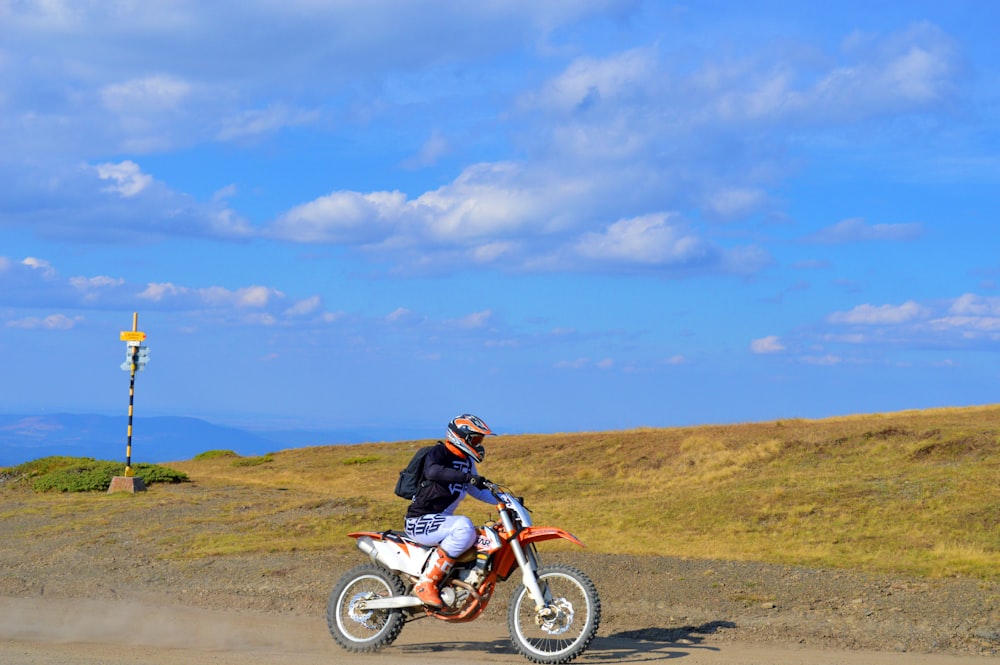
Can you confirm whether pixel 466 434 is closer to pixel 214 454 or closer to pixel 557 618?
pixel 557 618

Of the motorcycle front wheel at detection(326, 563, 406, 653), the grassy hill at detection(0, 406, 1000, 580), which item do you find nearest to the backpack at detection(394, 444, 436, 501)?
the motorcycle front wheel at detection(326, 563, 406, 653)

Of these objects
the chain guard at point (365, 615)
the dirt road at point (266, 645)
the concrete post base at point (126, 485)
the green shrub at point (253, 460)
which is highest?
the green shrub at point (253, 460)

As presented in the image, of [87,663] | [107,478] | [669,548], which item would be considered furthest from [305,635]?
[107,478]

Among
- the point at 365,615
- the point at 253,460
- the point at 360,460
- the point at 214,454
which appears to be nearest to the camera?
the point at 365,615

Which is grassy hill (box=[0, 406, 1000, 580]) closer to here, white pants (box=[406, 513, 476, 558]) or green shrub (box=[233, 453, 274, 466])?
green shrub (box=[233, 453, 274, 466])

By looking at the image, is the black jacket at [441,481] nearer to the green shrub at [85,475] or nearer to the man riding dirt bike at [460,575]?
the man riding dirt bike at [460,575]

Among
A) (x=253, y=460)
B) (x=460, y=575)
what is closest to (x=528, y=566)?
(x=460, y=575)

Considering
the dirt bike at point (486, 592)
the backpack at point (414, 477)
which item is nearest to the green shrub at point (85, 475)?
the dirt bike at point (486, 592)

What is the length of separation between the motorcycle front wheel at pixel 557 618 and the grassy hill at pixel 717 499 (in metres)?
6.88

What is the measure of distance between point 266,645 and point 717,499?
1438 cm

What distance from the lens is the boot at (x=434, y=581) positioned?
10008 mm

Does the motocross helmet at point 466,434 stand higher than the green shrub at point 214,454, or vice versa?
the motocross helmet at point 466,434

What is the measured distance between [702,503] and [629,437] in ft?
53.9

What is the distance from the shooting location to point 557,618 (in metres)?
9.61
